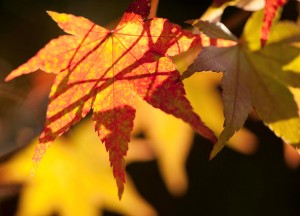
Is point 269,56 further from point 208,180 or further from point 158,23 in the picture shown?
point 208,180

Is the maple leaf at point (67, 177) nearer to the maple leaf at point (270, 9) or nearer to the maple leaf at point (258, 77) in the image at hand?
the maple leaf at point (258, 77)

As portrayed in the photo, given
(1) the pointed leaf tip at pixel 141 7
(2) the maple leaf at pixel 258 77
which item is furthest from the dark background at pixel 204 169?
(1) the pointed leaf tip at pixel 141 7

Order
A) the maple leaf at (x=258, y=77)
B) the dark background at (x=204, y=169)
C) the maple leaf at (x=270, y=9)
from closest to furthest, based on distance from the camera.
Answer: the maple leaf at (x=270, y=9) → the maple leaf at (x=258, y=77) → the dark background at (x=204, y=169)

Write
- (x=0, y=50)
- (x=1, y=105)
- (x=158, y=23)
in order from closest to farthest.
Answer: (x=158, y=23) → (x=1, y=105) → (x=0, y=50)

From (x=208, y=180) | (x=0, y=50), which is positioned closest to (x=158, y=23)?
(x=0, y=50)

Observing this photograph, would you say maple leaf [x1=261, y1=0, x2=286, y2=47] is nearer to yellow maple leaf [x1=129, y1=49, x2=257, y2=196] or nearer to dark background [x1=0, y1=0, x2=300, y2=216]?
yellow maple leaf [x1=129, y1=49, x2=257, y2=196]
